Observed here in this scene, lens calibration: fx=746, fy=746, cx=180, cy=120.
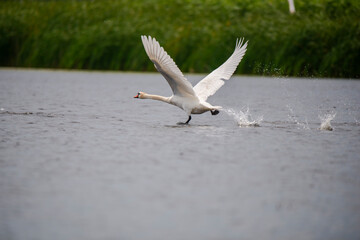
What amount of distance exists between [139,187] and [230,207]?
1.20m

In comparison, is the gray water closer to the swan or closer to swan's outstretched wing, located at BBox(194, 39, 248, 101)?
the swan

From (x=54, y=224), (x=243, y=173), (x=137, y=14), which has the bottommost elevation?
(x=54, y=224)

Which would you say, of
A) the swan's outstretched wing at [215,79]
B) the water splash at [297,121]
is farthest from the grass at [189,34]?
the swan's outstretched wing at [215,79]

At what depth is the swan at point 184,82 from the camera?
12.6m

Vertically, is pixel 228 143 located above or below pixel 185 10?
below

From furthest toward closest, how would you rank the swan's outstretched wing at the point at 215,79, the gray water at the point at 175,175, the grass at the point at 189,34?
1. the grass at the point at 189,34
2. the swan's outstretched wing at the point at 215,79
3. the gray water at the point at 175,175

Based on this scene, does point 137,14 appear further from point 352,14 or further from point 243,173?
point 243,173

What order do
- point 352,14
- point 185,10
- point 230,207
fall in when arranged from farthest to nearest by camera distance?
1. point 185,10
2. point 352,14
3. point 230,207

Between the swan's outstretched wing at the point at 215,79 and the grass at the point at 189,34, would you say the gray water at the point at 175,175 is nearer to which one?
the swan's outstretched wing at the point at 215,79

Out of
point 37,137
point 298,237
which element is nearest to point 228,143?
point 37,137

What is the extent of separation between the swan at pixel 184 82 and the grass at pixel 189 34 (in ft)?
36.6

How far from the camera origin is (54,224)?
6.66 metres

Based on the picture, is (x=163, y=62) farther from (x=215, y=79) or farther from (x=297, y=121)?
A: (x=297, y=121)

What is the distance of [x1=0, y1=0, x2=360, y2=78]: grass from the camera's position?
26547mm
